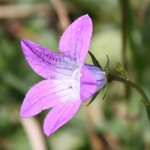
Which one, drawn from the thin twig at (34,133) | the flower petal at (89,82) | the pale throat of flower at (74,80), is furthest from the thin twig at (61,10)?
the flower petal at (89,82)

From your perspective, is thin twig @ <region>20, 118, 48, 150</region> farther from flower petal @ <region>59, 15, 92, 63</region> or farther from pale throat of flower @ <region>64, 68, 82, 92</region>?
flower petal @ <region>59, 15, 92, 63</region>

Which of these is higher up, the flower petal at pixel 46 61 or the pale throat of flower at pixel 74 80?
the flower petal at pixel 46 61

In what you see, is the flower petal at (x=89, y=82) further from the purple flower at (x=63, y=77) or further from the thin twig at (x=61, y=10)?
the thin twig at (x=61, y=10)

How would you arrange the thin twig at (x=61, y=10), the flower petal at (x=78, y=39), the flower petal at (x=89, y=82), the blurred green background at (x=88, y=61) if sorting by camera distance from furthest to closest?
1. the thin twig at (x=61, y=10)
2. the blurred green background at (x=88, y=61)
3. the flower petal at (x=78, y=39)
4. the flower petal at (x=89, y=82)

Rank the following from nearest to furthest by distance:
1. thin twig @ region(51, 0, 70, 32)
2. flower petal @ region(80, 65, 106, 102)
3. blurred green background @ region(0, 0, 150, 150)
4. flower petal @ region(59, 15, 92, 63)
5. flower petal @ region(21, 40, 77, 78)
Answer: flower petal @ region(80, 65, 106, 102) → flower petal @ region(59, 15, 92, 63) → flower petal @ region(21, 40, 77, 78) → blurred green background @ region(0, 0, 150, 150) → thin twig @ region(51, 0, 70, 32)

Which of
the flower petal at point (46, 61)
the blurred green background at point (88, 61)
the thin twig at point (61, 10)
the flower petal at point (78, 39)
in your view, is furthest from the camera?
the thin twig at point (61, 10)

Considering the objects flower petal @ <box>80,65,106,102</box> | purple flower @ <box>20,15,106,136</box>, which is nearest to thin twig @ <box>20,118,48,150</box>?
purple flower @ <box>20,15,106,136</box>

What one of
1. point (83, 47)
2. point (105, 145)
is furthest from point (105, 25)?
point (83, 47)

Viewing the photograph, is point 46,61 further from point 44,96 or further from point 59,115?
point 59,115
